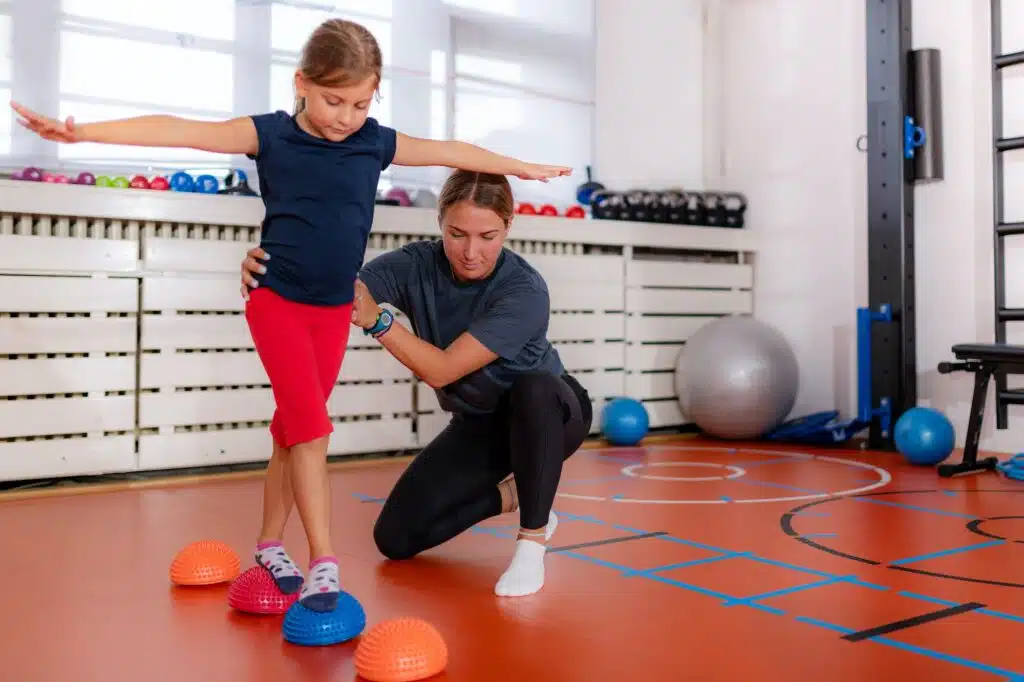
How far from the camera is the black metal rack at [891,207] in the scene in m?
4.37

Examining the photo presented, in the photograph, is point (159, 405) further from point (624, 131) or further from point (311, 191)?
point (624, 131)

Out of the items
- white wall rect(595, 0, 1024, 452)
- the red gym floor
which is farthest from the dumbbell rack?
the red gym floor

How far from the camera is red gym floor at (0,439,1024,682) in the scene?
63.3 inches

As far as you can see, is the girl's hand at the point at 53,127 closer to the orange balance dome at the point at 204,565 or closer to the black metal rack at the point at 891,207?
the orange balance dome at the point at 204,565

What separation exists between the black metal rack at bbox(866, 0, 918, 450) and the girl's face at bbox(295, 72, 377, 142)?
3.26 metres

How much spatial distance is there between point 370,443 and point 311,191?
8.08 ft

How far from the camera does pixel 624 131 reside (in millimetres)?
5340

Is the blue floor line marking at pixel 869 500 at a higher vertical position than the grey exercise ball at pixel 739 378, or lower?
lower

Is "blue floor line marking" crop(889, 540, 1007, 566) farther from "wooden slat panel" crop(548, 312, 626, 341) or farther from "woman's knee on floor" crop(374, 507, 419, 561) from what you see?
"wooden slat panel" crop(548, 312, 626, 341)

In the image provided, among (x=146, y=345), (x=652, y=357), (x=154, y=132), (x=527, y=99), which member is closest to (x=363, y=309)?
(x=154, y=132)

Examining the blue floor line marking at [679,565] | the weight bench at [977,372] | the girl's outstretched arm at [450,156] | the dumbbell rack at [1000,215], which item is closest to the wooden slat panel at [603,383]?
the weight bench at [977,372]

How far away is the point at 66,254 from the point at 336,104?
2.11 meters

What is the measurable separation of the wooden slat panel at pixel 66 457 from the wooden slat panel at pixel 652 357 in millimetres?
2400

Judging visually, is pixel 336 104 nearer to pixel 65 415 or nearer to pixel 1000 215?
pixel 65 415
